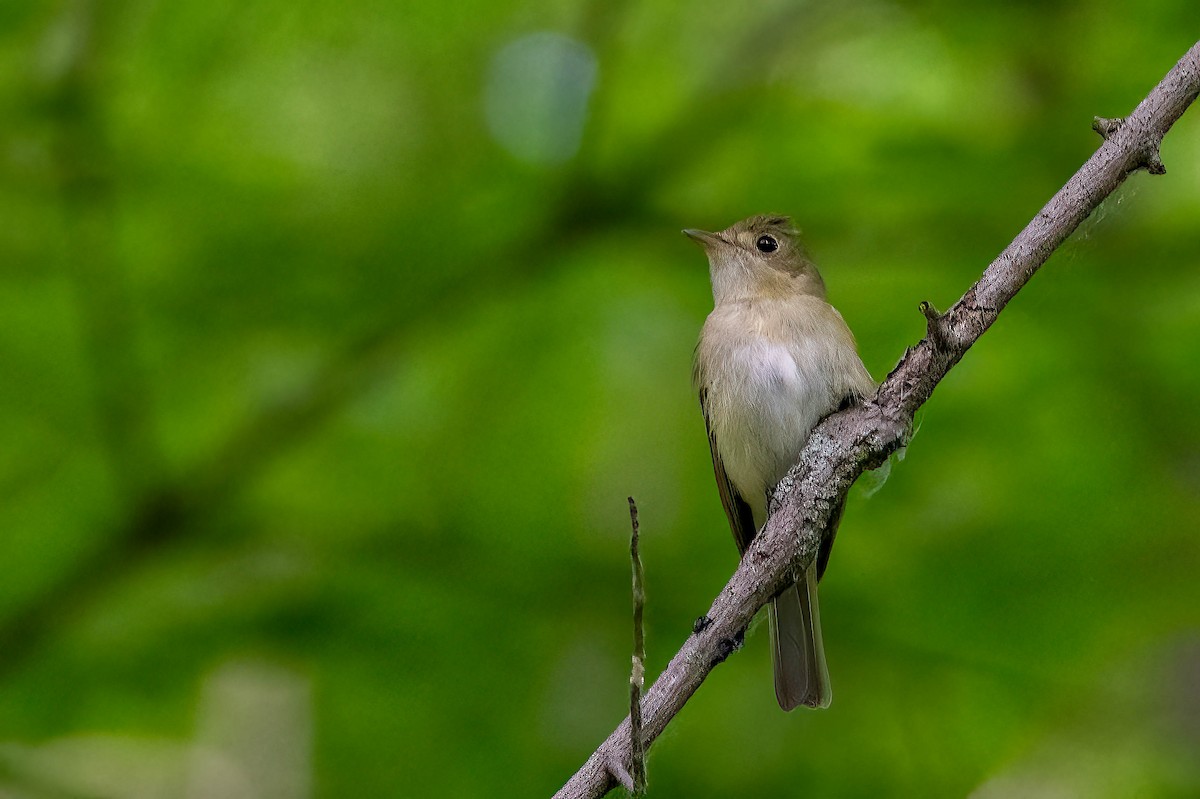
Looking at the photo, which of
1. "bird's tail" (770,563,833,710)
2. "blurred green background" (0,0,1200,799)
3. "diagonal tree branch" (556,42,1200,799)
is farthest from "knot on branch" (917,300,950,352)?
"blurred green background" (0,0,1200,799)

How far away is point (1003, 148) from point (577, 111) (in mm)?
1440

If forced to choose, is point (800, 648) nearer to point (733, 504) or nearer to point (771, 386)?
point (733, 504)

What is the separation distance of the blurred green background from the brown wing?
0.16 meters

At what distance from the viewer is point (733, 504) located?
4.10 meters

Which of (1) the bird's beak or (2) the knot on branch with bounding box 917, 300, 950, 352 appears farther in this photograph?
(1) the bird's beak

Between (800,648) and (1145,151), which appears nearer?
(1145,151)

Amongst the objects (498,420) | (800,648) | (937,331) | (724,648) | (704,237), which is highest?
(704,237)

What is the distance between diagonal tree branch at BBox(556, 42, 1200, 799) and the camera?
2.43 m

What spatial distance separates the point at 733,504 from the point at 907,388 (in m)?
1.51

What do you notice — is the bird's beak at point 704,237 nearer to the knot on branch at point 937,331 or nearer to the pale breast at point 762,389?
the pale breast at point 762,389

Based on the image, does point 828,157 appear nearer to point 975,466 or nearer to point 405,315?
point 975,466

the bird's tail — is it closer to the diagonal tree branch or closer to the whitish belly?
the whitish belly

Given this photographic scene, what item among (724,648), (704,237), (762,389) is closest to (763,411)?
(762,389)

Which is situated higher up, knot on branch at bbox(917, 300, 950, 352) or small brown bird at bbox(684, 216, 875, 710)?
small brown bird at bbox(684, 216, 875, 710)
